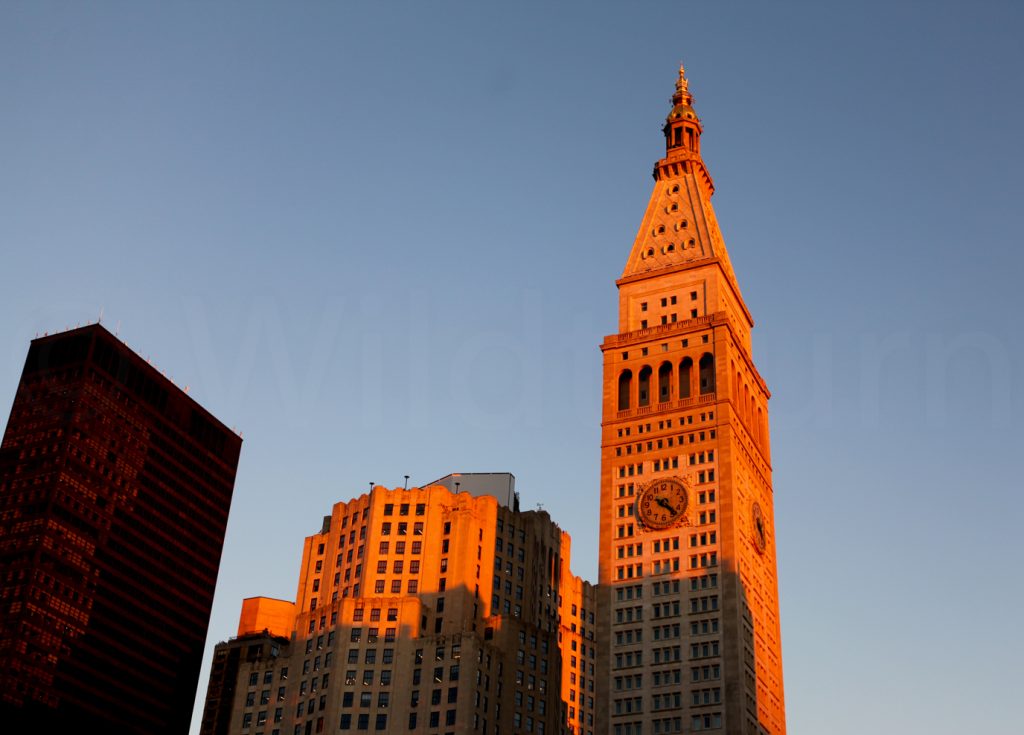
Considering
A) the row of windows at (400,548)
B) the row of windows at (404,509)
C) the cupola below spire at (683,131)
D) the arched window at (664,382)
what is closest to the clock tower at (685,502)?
the arched window at (664,382)

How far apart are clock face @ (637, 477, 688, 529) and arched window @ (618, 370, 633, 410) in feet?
44.7

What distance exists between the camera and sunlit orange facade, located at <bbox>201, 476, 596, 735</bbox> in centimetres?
17138

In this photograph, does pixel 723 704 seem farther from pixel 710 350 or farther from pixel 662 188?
pixel 662 188

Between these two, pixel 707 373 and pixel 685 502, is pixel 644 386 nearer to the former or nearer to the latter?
pixel 707 373

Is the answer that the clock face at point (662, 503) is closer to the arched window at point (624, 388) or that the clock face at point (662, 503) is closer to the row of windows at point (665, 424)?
the row of windows at point (665, 424)

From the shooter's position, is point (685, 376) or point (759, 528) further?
point (685, 376)

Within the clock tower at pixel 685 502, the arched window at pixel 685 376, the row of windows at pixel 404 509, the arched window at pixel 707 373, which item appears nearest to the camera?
the clock tower at pixel 685 502

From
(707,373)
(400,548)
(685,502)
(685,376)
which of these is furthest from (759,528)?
(400,548)

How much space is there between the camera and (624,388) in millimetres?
169125

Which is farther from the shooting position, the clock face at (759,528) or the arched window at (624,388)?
the arched window at (624,388)

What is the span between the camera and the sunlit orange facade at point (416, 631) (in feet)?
562

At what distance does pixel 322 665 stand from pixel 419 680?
571 inches

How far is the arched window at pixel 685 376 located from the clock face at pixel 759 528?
1628cm

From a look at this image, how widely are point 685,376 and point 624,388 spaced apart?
8064 mm
